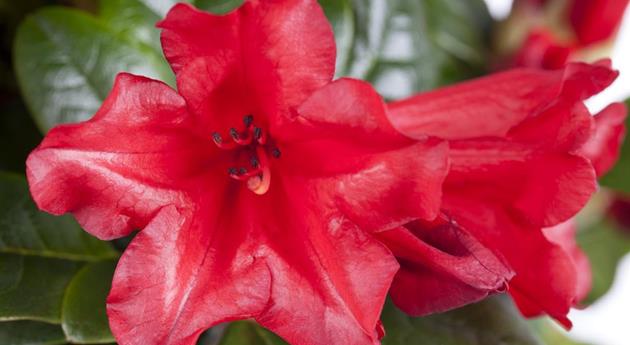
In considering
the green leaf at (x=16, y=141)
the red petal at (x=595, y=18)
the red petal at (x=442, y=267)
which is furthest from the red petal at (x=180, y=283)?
the red petal at (x=595, y=18)

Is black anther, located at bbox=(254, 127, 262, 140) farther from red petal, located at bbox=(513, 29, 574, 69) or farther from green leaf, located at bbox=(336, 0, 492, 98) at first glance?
red petal, located at bbox=(513, 29, 574, 69)

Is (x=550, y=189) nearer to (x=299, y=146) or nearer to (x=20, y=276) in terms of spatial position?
(x=299, y=146)

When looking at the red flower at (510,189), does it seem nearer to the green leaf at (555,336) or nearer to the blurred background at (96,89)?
the blurred background at (96,89)

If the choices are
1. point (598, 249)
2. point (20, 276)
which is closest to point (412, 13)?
point (20, 276)

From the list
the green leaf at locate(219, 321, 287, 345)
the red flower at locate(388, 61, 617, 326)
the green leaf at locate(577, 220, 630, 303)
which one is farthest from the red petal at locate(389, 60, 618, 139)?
the green leaf at locate(577, 220, 630, 303)

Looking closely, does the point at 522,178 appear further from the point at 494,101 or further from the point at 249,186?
the point at 249,186

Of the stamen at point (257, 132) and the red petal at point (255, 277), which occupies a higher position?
the stamen at point (257, 132)

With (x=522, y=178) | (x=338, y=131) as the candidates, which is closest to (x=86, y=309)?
(x=338, y=131)
